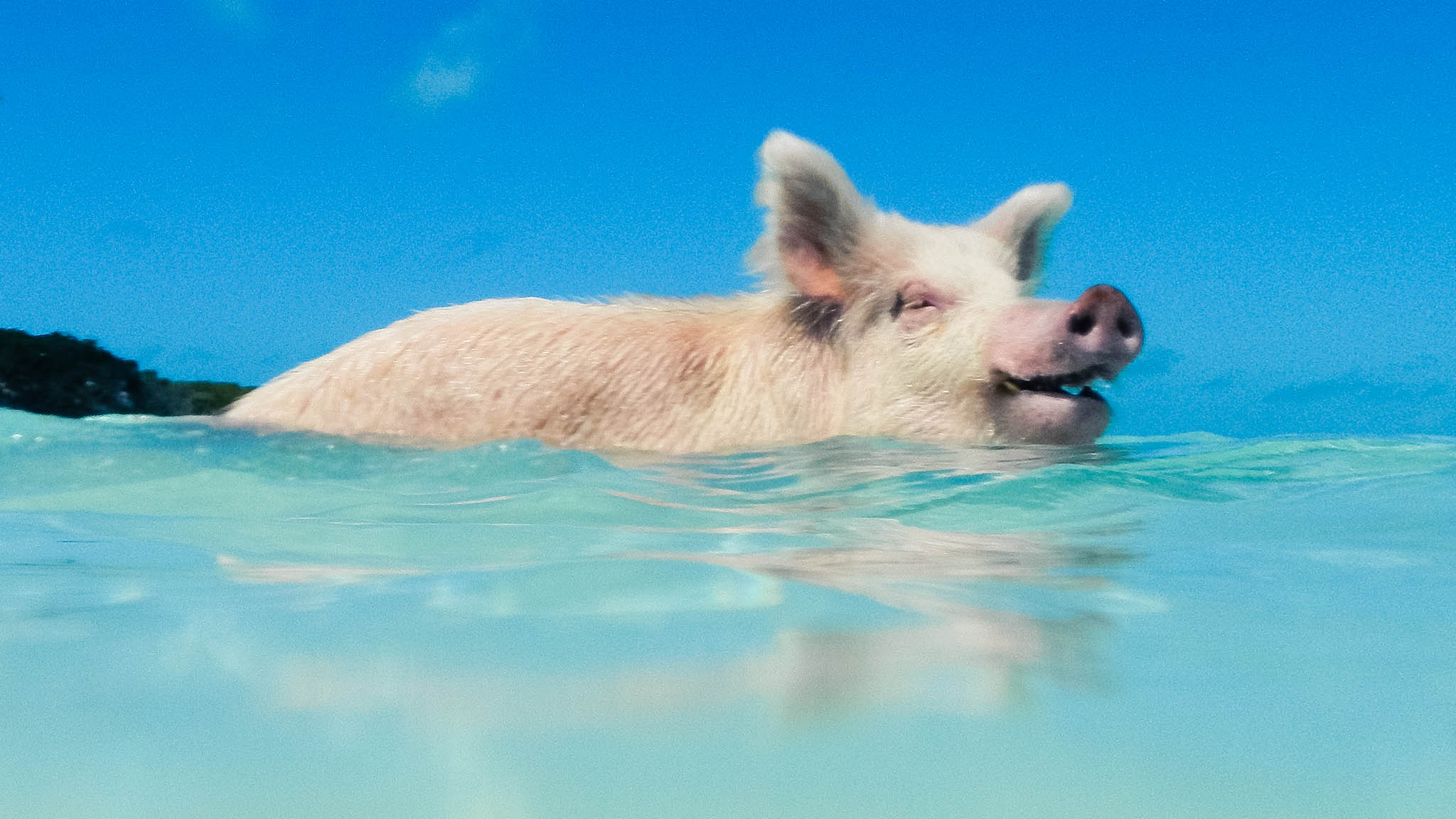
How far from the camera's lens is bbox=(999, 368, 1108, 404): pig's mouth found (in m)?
4.40

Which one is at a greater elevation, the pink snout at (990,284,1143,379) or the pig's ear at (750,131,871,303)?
the pig's ear at (750,131,871,303)

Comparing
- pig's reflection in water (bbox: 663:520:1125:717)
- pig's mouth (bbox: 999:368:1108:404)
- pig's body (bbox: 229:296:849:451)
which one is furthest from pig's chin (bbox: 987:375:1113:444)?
pig's reflection in water (bbox: 663:520:1125:717)

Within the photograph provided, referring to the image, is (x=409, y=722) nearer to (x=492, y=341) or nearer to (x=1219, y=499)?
(x=1219, y=499)

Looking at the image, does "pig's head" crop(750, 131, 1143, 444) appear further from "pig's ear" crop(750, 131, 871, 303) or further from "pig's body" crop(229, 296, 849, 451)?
"pig's body" crop(229, 296, 849, 451)

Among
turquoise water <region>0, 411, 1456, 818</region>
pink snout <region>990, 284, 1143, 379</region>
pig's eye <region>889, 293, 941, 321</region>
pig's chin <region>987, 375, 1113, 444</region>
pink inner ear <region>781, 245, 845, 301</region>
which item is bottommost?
turquoise water <region>0, 411, 1456, 818</region>

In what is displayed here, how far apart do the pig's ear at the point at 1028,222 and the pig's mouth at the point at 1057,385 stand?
126 cm

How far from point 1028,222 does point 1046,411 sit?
1721mm

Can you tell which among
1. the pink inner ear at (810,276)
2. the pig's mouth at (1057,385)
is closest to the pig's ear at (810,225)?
the pink inner ear at (810,276)

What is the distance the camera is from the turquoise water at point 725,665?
89cm

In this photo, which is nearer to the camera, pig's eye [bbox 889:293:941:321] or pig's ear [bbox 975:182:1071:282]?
pig's eye [bbox 889:293:941:321]

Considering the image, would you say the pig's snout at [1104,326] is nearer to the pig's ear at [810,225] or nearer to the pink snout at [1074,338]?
the pink snout at [1074,338]

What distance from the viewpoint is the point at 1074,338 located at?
4137 millimetres

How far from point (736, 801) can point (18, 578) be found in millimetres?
1544

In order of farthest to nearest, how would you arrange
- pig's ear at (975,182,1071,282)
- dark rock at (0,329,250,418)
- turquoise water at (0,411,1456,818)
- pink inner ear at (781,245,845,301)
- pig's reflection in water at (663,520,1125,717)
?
dark rock at (0,329,250,418)
pig's ear at (975,182,1071,282)
pink inner ear at (781,245,845,301)
pig's reflection in water at (663,520,1125,717)
turquoise water at (0,411,1456,818)
